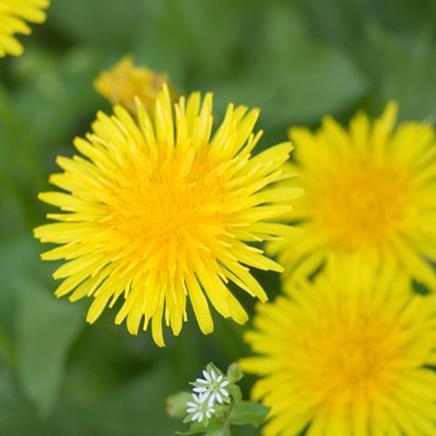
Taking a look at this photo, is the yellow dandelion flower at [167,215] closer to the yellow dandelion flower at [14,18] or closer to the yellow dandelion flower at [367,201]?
the yellow dandelion flower at [14,18]

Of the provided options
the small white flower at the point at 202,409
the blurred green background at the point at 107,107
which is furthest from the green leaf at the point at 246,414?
the blurred green background at the point at 107,107

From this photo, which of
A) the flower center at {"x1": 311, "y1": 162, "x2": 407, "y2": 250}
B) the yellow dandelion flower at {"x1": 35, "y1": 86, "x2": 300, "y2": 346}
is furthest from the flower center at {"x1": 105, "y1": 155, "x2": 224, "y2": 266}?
the flower center at {"x1": 311, "y1": 162, "x2": 407, "y2": 250}

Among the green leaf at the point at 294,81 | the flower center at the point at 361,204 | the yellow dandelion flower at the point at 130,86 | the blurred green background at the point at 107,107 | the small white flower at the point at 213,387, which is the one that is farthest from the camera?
the green leaf at the point at 294,81

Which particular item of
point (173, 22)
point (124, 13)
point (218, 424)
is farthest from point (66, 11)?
point (218, 424)

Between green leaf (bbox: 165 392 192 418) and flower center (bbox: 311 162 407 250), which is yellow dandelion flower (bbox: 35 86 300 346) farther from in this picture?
flower center (bbox: 311 162 407 250)

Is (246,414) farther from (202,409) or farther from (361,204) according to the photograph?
(361,204)

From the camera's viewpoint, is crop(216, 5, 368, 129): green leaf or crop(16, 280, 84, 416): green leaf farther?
crop(216, 5, 368, 129): green leaf
